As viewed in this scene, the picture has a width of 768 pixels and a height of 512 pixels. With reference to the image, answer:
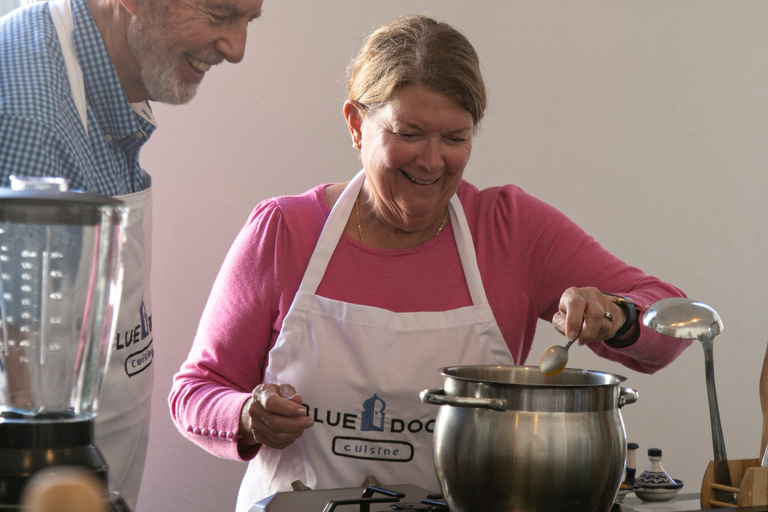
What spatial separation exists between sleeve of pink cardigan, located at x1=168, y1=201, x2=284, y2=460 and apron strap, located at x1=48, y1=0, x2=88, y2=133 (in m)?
0.33

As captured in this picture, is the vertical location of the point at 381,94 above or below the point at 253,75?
below

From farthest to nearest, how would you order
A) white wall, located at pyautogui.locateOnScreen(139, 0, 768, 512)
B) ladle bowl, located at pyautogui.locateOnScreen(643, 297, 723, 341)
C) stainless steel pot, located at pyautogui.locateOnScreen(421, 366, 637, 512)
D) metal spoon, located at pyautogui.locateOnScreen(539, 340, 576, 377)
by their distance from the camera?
white wall, located at pyautogui.locateOnScreen(139, 0, 768, 512) → ladle bowl, located at pyautogui.locateOnScreen(643, 297, 723, 341) → metal spoon, located at pyautogui.locateOnScreen(539, 340, 576, 377) → stainless steel pot, located at pyautogui.locateOnScreen(421, 366, 637, 512)

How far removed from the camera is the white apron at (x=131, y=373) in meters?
1.34

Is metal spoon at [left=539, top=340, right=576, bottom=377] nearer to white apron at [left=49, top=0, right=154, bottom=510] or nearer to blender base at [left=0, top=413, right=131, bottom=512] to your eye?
blender base at [left=0, top=413, right=131, bottom=512]

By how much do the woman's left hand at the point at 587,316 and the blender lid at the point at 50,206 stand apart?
0.64 metres

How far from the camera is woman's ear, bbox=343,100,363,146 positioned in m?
1.33

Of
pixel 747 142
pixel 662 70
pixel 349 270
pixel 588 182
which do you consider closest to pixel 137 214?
pixel 349 270

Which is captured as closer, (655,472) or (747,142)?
(655,472)

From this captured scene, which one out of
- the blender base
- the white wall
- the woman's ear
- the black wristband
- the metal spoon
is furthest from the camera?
the white wall

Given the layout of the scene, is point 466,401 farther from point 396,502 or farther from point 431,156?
point 431,156

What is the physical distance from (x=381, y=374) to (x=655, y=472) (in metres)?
0.44

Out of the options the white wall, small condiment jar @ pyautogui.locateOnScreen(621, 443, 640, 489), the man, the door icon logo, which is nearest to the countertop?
small condiment jar @ pyautogui.locateOnScreen(621, 443, 640, 489)

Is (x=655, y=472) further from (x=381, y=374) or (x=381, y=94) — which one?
(x=381, y=94)

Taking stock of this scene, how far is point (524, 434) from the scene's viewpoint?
2.48 ft
